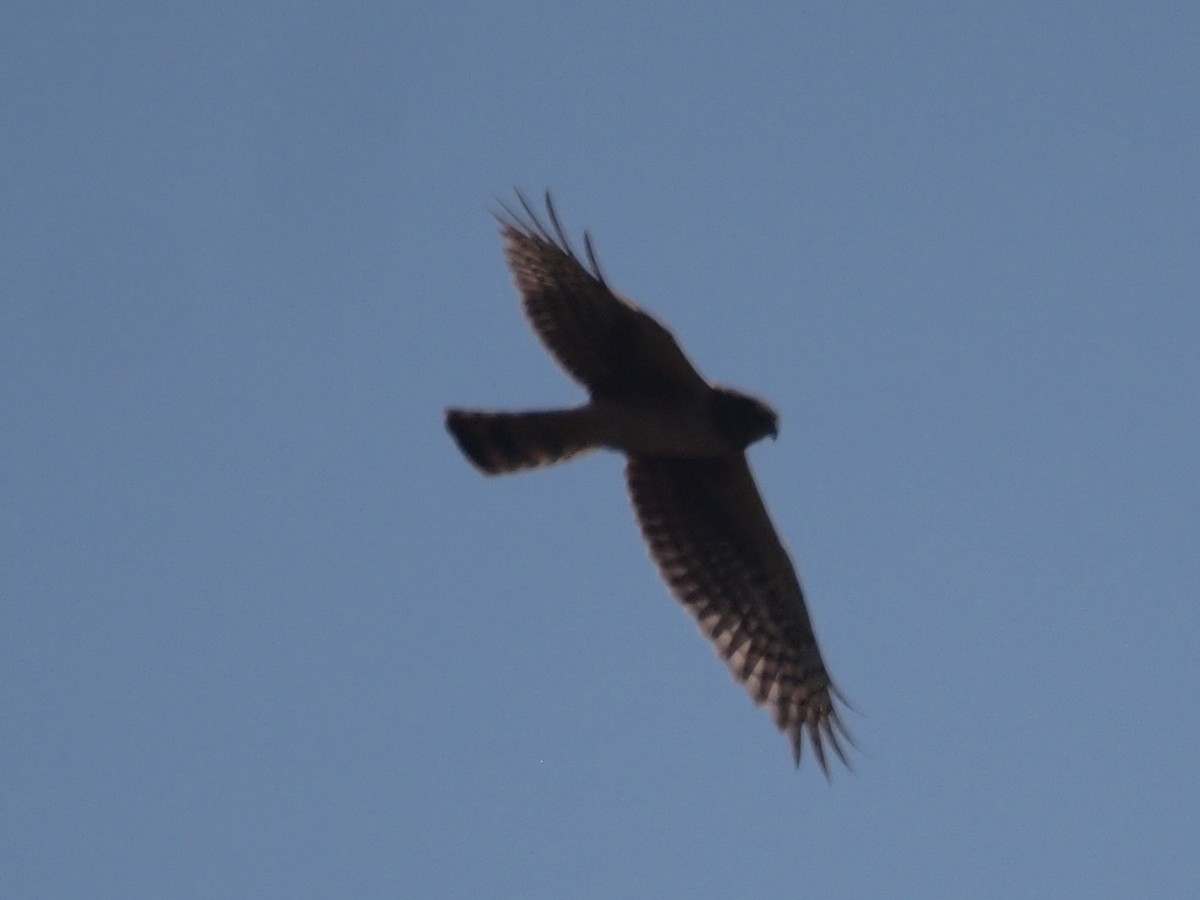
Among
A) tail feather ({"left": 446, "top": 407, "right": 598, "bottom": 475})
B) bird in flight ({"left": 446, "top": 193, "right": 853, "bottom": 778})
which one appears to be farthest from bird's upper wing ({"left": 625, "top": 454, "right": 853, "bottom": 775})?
tail feather ({"left": 446, "top": 407, "right": 598, "bottom": 475})

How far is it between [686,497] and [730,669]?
3.40ft

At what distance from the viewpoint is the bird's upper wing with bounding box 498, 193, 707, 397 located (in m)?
10.4

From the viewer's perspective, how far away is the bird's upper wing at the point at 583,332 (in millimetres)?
10422

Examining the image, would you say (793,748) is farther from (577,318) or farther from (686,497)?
(577,318)

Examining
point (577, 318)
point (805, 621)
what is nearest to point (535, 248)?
point (577, 318)

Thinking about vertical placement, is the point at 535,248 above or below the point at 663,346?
above

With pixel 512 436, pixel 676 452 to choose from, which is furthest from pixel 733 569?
pixel 512 436

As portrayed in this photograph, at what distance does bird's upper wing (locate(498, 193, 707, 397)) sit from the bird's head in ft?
0.55

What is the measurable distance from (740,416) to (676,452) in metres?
0.49

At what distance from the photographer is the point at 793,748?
1079 cm

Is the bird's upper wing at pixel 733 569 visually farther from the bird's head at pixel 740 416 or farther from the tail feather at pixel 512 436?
the tail feather at pixel 512 436

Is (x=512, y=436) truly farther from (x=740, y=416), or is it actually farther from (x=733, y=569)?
(x=733, y=569)

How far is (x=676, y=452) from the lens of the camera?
11008 millimetres

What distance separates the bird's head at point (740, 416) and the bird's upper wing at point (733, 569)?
1.03 feet
